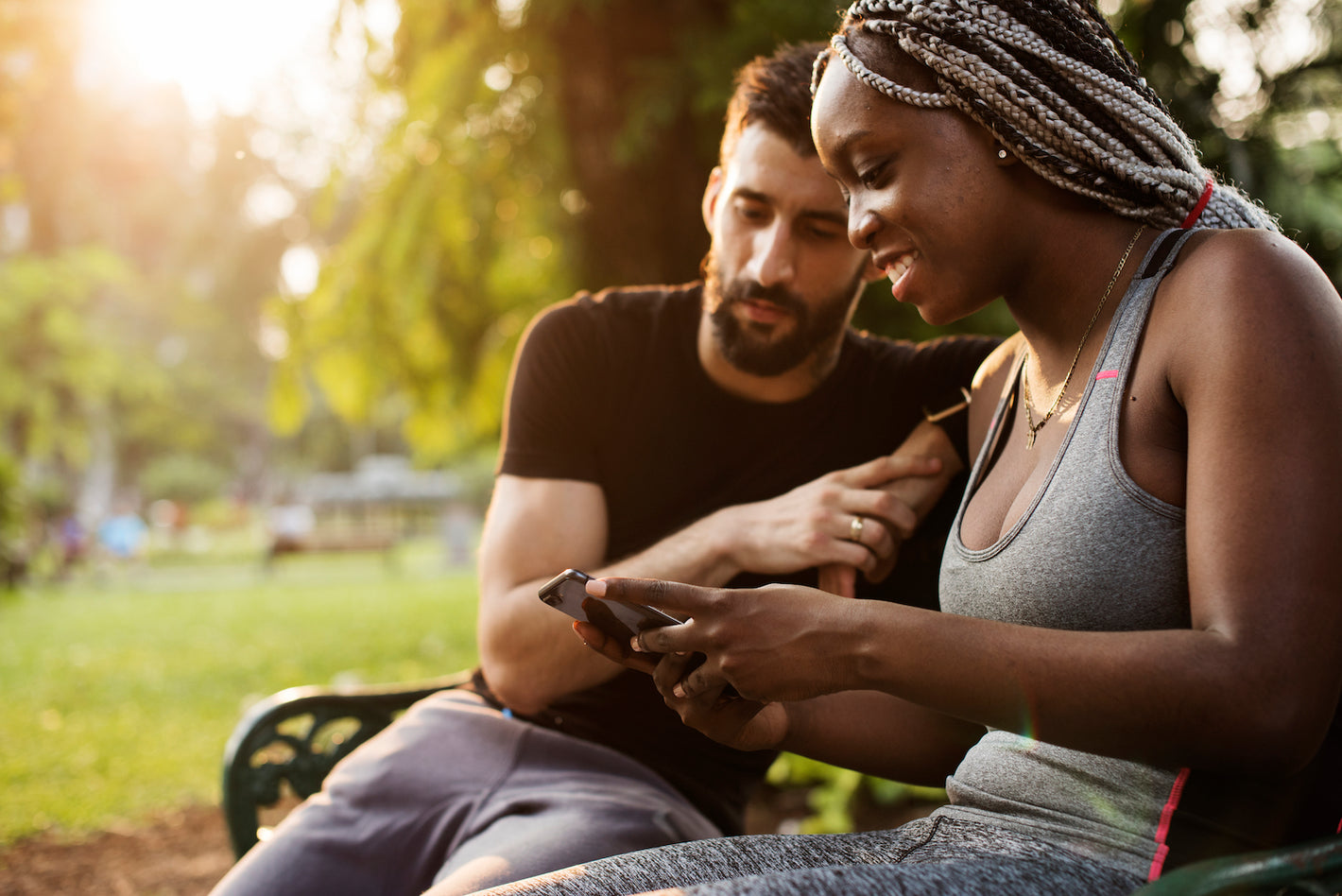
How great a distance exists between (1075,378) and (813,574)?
84 cm

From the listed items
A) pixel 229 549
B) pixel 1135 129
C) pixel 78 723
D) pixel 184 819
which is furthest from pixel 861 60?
pixel 229 549

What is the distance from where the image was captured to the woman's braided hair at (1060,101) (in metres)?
1.64

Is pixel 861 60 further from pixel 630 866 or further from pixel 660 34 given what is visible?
pixel 660 34

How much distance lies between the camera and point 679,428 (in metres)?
2.65

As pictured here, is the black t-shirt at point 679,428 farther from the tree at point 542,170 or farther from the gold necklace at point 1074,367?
the tree at point 542,170

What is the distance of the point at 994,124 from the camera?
166cm

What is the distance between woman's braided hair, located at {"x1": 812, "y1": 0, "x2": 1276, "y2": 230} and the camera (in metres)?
1.64

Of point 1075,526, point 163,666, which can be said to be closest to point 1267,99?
point 1075,526

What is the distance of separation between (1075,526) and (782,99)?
1408 millimetres

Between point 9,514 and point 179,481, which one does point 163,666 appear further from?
point 179,481

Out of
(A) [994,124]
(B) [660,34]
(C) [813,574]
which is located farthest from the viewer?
(B) [660,34]

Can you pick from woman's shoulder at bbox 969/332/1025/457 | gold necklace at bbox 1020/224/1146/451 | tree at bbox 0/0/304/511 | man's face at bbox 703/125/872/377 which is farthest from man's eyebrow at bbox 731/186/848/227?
tree at bbox 0/0/304/511

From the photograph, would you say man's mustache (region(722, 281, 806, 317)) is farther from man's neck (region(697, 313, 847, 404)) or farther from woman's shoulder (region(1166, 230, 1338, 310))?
woman's shoulder (region(1166, 230, 1338, 310))

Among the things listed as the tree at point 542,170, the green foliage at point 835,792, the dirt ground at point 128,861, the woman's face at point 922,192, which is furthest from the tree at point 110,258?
the woman's face at point 922,192
